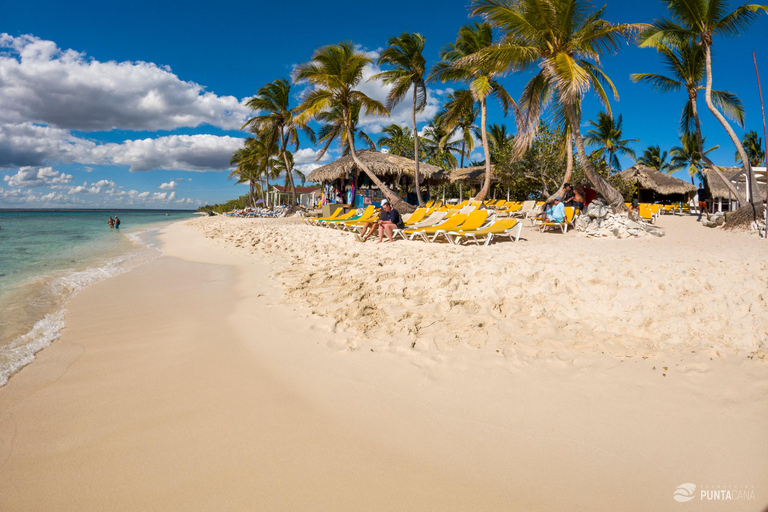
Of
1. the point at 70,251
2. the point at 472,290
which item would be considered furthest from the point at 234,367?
the point at 70,251

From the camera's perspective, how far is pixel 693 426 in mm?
1997

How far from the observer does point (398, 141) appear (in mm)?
25859

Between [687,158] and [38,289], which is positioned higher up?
[687,158]

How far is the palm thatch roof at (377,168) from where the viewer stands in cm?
1595

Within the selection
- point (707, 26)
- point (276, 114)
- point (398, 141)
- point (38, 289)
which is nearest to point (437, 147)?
point (398, 141)

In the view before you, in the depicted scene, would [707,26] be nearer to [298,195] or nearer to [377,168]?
[377,168]

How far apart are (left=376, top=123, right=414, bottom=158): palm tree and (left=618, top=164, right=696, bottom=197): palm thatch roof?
1345 cm

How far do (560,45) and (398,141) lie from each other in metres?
17.4

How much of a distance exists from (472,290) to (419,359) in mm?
1520

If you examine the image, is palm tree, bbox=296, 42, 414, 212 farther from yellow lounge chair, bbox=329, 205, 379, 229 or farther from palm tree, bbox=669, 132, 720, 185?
palm tree, bbox=669, 132, 720, 185

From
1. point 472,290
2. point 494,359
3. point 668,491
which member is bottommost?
point 668,491

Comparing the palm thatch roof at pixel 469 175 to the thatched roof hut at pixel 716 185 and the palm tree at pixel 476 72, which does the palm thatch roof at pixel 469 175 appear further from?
the thatched roof hut at pixel 716 185

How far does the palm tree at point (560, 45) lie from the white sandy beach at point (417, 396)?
16.6 ft

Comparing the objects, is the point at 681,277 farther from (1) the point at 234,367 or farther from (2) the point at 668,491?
(1) the point at 234,367
